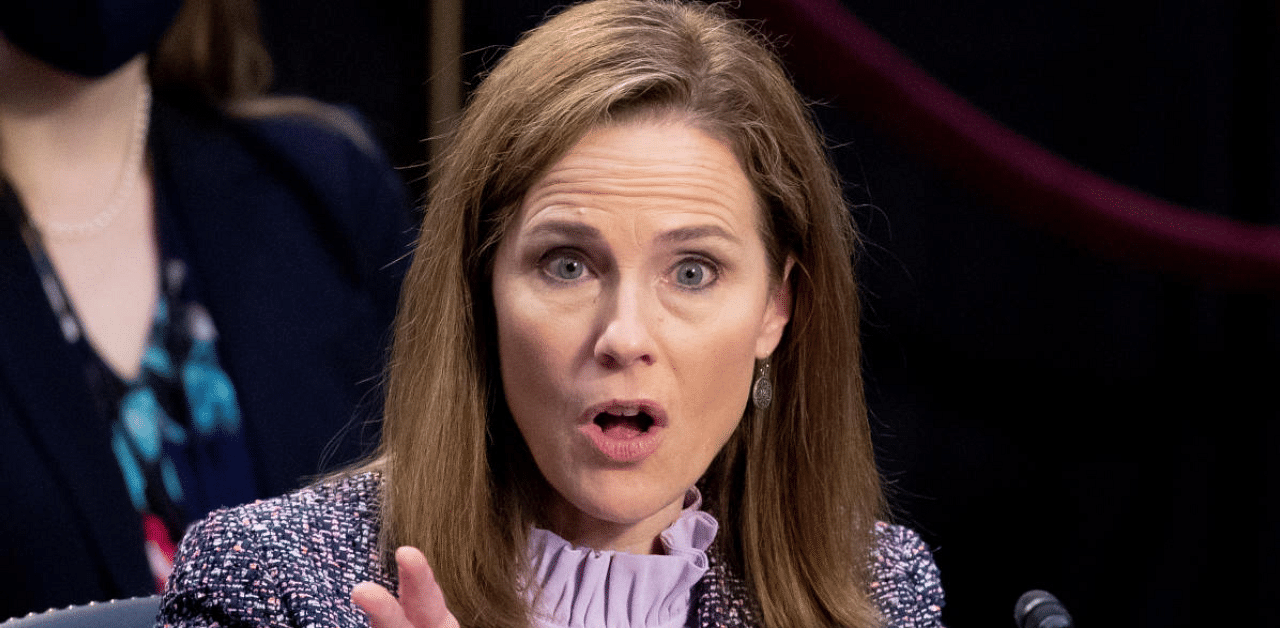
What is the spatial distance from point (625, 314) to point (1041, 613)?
1.51 ft

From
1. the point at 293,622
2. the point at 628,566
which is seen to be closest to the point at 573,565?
the point at 628,566

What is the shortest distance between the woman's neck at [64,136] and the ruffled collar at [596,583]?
1185mm

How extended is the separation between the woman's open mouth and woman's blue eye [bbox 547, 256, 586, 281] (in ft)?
0.38

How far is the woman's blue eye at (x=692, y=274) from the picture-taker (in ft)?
4.37

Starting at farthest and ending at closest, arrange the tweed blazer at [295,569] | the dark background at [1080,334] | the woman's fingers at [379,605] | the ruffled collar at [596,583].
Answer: the dark background at [1080,334] → the ruffled collar at [596,583] → the tweed blazer at [295,569] → the woman's fingers at [379,605]

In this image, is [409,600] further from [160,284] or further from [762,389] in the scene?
[160,284]

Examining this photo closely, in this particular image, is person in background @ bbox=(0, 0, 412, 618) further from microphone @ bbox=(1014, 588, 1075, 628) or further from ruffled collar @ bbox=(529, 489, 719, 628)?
microphone @ bbox=(1014, 588, 1075, 628)

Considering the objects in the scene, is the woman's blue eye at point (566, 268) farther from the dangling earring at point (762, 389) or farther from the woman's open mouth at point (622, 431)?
the dangling earring at point (762, 389)

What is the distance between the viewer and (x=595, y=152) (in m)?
1.32

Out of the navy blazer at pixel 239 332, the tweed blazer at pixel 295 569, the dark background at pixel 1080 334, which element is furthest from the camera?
the dark background at pixel 1080 334

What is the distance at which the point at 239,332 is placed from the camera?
229 cm

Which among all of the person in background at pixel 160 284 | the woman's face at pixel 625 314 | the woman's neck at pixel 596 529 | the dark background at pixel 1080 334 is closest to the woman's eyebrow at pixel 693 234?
the woman's face at pixel 625 314

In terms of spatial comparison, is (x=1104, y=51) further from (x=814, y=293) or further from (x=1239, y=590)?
(x=814, y=293)

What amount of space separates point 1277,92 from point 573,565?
80.0 inches
